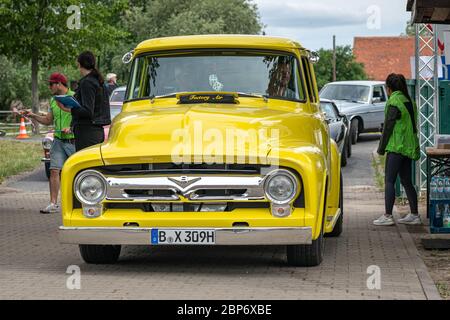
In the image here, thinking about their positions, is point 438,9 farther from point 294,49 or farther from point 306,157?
point 306,157

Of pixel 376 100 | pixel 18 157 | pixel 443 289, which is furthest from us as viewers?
pixel 376 100

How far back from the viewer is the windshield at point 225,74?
36.6 feet

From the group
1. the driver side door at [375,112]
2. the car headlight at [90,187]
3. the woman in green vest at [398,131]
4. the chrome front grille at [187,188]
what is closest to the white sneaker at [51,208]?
the woman in green vest at [398,131]

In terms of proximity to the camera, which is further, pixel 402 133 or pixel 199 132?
pixel 402 133

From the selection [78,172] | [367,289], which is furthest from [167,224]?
[367,289]

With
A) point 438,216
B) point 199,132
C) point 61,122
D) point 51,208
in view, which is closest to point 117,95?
point 51,208

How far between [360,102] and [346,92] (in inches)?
37.3

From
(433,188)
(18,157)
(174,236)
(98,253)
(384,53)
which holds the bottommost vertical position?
(384,53)

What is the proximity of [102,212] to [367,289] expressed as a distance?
2.36m

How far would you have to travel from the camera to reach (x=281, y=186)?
954 cm

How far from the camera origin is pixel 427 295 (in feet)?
28.8

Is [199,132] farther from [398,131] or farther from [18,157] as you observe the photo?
[18,157]

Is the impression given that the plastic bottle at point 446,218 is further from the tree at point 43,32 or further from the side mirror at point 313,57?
the tree at point 43,32

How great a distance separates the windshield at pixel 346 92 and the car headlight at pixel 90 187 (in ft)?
71.5
